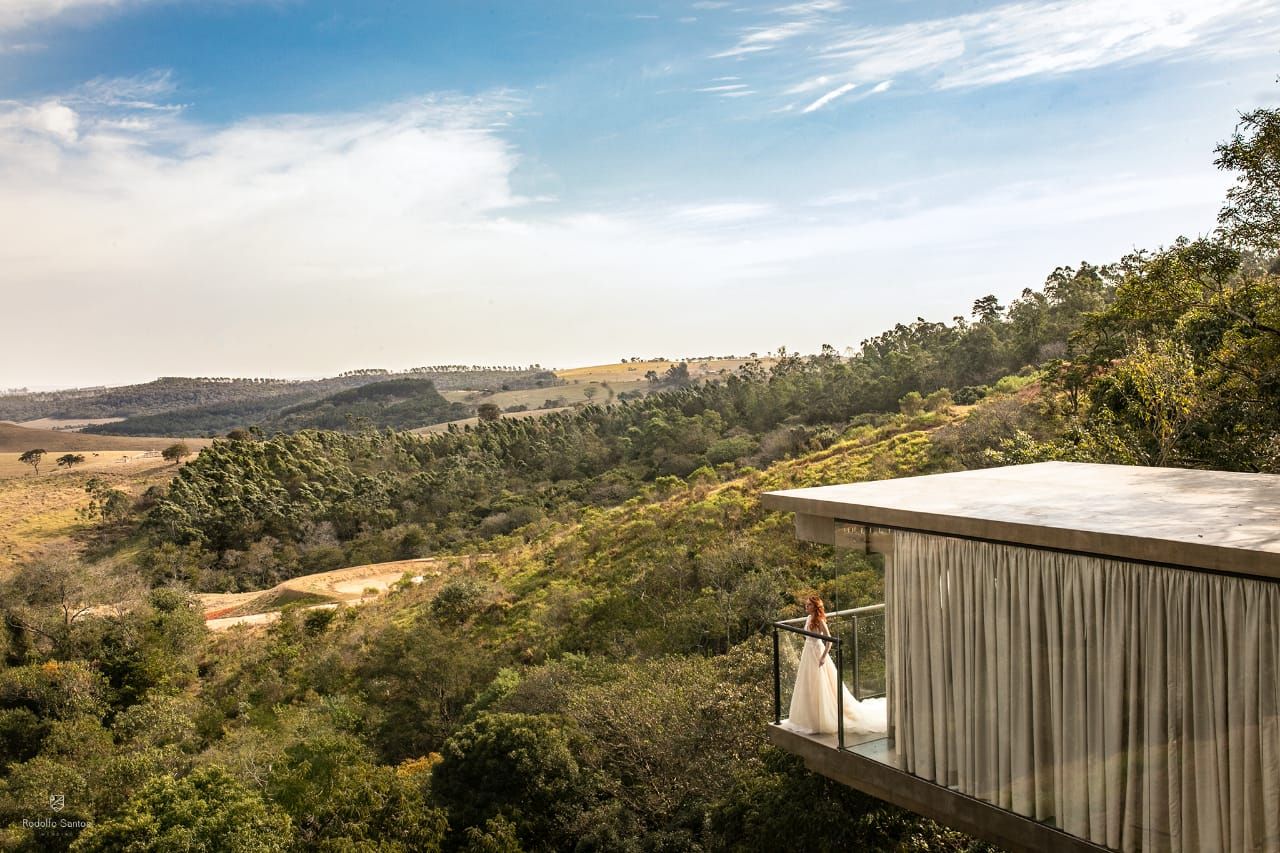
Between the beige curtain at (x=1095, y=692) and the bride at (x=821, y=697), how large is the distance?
1.41ft

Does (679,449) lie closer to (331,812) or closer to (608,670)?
(608,670)

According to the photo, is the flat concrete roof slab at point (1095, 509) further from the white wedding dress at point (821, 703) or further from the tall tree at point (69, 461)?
the tall tree at point (69, 461)

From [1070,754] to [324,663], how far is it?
2178 centimetres

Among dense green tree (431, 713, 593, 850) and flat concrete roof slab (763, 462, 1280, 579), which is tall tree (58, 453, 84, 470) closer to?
dense green tree (431, 713, 593, 850)

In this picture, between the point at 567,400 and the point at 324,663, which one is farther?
the point at 567,400

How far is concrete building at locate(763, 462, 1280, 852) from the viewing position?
4.77m

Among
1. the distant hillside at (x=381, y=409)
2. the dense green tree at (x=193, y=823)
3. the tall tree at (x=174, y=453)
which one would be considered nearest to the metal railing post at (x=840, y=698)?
the dense green tree at (x=193, y=823)

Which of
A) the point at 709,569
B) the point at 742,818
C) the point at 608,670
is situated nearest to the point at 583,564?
the point at 709,569

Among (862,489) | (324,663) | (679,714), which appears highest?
(862,489)

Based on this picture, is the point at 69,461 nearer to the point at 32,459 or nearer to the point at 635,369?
the point at 32,459

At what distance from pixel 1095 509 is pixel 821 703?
8.47 feet

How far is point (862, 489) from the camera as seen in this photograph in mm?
7473

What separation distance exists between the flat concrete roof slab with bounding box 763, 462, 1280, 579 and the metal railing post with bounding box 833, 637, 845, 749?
107cm

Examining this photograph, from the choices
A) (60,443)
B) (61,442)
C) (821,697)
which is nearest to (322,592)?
(821,697)
